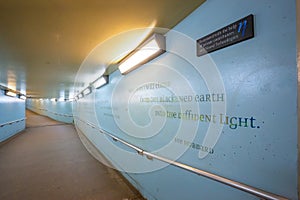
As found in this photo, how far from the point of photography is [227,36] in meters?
0.97

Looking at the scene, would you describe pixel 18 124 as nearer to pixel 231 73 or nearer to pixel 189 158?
pixel 189 158

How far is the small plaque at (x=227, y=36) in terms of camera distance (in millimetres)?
850

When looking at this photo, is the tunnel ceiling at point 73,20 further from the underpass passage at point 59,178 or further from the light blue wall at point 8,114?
the light blue wall at point 8,114

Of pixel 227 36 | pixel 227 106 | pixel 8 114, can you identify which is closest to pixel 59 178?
pixel 227 106

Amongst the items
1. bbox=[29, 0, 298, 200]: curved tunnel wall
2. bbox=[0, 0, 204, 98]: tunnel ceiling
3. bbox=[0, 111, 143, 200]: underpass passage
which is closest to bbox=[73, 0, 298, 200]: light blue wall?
bbox=[29, 0, 298, 200]: curved tunnel wall

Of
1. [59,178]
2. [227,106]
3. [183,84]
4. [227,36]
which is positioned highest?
[227,36]

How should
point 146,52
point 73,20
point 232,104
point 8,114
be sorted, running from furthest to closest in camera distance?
point 8,114 < point 146,52 < point 73,20 < point 232,104

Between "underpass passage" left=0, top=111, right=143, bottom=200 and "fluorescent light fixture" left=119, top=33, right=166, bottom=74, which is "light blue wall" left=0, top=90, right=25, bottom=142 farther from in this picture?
"fluorescent light fixture" left=119, top=33, right=166, bottom=74

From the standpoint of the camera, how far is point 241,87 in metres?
0.89

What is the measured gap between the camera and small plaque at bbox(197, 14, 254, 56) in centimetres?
85

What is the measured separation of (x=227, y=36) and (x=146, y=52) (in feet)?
3.16

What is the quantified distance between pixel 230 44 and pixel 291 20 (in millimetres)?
300

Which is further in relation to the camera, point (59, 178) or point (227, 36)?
point (59, 178)

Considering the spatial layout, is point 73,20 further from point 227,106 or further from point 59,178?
point 59,178
